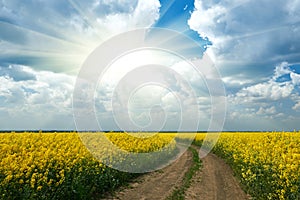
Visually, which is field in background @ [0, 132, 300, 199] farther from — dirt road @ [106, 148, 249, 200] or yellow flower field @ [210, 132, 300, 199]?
dirt road @ [106, 148, 249, 200]

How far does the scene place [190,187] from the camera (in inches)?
515

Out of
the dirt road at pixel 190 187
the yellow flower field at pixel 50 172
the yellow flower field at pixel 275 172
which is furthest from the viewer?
the dirt road at pixel 190 187

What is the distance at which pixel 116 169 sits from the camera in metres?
13.3

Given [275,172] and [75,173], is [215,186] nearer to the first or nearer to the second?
[275,172]

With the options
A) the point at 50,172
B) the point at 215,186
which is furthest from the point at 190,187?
the point at 50,172

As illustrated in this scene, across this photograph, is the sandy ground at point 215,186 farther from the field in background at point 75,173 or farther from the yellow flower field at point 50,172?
the yellow flower field at point 50,172

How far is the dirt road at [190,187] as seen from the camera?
11.6 meters

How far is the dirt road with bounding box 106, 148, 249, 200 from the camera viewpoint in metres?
11.6

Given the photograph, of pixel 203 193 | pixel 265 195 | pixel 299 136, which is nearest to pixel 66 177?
pixel 203 193

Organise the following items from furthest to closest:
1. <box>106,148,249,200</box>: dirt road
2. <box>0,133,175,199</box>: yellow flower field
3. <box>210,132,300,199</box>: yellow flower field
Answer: <box>106,148,249,200</box>: dirt road → <box>210,132,300,199</box>: yellow flower field → <box>0,133,175,199</box>: yellow flower field

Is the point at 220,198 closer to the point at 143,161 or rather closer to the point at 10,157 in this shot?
the point at 143,161

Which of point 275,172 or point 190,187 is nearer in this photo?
point 275,172

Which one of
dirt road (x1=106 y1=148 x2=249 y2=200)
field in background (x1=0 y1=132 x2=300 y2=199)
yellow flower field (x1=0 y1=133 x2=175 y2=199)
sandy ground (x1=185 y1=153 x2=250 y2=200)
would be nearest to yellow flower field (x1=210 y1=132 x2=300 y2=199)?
field in background (x1=0 y1=132 x2=300 y2=199)

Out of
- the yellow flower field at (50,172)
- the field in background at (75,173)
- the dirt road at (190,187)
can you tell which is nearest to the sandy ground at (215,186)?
the dirt road at (190,187)
